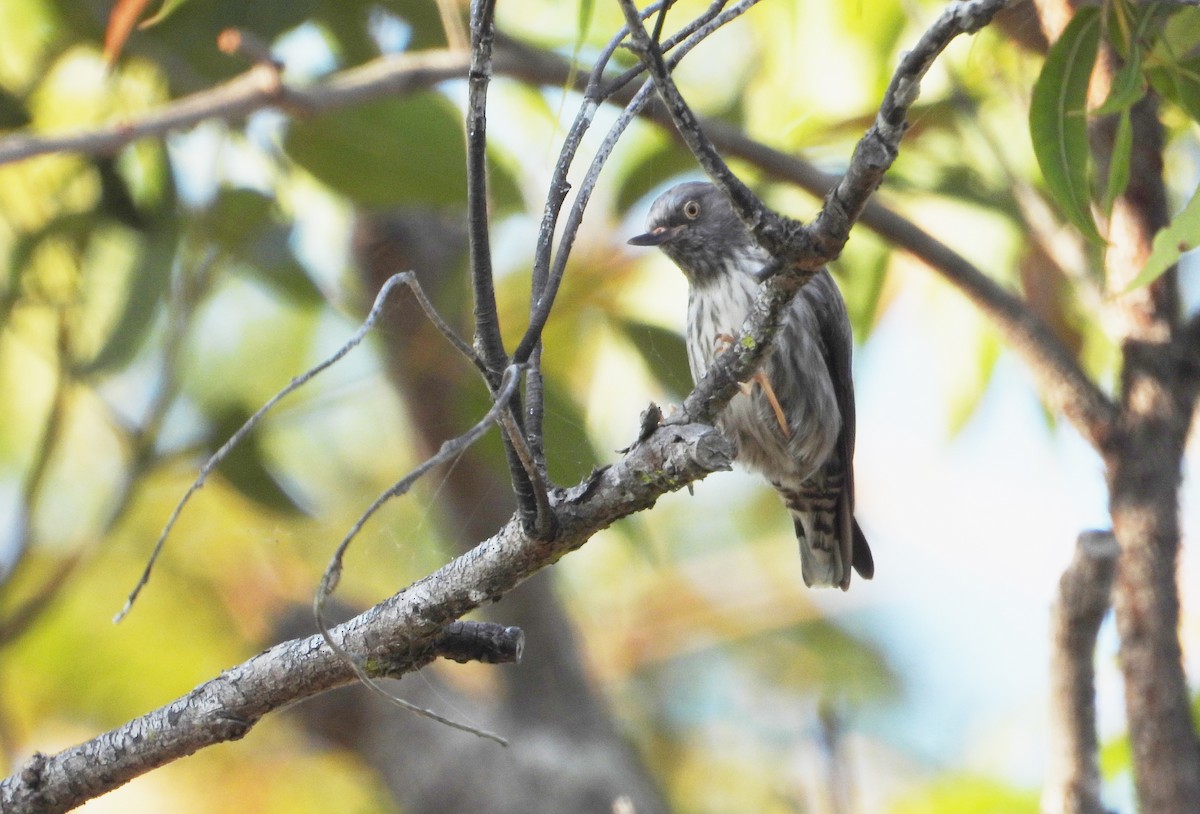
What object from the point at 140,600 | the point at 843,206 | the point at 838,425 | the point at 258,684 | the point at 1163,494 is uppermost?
the point at 140,600

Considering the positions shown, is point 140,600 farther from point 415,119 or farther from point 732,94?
point 732,94

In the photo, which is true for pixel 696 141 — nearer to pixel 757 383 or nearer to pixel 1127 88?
pixel 1127 88

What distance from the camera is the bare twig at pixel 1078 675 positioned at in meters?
2.94

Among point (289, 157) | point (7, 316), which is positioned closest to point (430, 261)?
point (289, 157)

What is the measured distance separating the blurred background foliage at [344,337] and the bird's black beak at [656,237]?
0.32m

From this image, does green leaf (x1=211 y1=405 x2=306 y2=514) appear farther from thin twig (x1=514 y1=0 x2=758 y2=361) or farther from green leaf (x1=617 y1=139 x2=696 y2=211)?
thin twig (x1=514 y1=0 x2=758 y2=361)

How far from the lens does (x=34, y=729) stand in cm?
642

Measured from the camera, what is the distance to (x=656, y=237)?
159 inches

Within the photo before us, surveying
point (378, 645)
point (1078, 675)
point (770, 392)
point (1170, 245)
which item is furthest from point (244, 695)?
point (1078, 675)

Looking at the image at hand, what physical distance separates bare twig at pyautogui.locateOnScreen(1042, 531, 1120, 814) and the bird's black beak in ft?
5.32

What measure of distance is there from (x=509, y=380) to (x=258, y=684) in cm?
70

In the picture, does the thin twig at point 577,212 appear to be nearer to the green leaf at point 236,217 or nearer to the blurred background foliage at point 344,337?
the blurred background foliage at point 344,337

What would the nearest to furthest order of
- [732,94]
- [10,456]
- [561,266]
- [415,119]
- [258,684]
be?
1. [561,266]
2. [258,684]
3. [415,119]
4. [732,94]
5. [10,456]

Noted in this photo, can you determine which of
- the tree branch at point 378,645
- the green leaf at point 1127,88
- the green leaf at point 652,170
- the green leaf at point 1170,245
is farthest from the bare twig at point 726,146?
the tree branch at point 378,645
